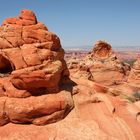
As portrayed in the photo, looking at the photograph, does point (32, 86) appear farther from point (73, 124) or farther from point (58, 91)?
point (73, 124)

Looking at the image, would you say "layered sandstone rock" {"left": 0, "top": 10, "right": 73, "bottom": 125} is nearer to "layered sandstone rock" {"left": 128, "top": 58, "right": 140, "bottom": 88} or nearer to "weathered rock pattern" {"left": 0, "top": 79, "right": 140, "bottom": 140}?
"weathered rock pattern" {"left": 0, "top": 79, "right": 140, "bottom": 140}

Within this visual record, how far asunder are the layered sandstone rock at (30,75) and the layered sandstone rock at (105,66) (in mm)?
21248

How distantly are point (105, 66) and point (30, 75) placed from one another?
80.1 feet

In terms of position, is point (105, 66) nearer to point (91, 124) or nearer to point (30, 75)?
point (91, 124)

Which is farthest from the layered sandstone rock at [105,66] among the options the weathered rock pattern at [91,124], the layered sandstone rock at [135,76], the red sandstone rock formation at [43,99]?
the red sandstone rock formation at [43,99]

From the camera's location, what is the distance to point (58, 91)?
13930 millimetres

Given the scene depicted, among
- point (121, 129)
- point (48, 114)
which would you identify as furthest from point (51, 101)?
point (121, 129)

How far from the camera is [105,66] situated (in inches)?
1425

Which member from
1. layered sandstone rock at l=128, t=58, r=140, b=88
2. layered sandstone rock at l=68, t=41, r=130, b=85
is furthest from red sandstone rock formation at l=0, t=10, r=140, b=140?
layered sandstone rock at l=68, t=41, r=130, b=85

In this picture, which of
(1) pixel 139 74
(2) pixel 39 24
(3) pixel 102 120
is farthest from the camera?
(1) pixel 139 74

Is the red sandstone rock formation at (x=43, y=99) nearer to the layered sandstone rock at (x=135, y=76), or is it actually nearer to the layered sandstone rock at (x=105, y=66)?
the layered sandstone rock at (x=135, y=76)

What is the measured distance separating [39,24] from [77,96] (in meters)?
4.11

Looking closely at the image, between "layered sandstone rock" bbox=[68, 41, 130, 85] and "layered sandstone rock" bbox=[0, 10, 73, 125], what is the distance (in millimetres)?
21248

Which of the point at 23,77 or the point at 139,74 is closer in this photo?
the point at 23,77
